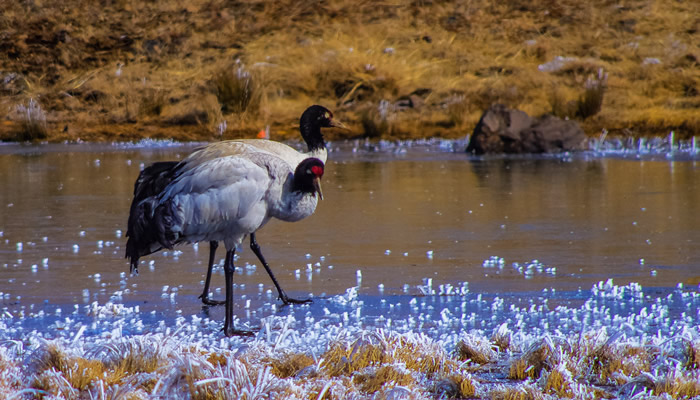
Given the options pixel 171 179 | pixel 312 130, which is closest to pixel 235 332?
pixel 171 179

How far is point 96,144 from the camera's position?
23.4 metres

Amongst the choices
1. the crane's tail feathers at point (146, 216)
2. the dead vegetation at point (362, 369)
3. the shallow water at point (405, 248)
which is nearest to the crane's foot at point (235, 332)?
the shallow water at point (405, 248)

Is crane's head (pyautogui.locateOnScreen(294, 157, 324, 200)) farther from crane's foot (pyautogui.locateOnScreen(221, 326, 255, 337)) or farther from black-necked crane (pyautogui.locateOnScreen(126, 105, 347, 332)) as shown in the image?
crane's foot (pyautogui.locateOnScreen(221, 326, 255, 337))

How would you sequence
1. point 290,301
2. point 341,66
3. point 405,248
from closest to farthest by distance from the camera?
point 290,301 < point 405,248 < point 341,66

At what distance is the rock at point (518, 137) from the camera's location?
20047 millimetres

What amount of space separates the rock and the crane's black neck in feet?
→ 38.2

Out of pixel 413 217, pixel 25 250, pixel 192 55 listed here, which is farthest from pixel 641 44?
pixel 25 250

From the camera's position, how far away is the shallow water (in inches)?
280

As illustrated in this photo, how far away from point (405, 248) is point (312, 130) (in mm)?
1447

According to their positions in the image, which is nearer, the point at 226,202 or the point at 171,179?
the point at 226,202

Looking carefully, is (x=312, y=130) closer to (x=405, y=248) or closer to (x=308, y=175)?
(x=405, y=248)

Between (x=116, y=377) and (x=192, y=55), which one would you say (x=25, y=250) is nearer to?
(x=116, y=377)

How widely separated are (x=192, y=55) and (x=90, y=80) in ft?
13.7

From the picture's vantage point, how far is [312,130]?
8.59 meters
